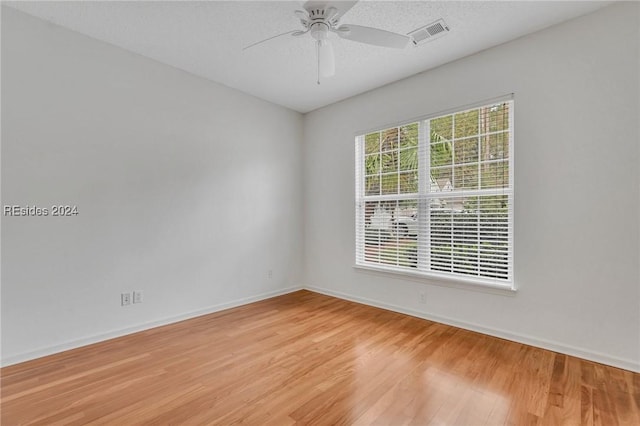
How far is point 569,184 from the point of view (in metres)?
2.44

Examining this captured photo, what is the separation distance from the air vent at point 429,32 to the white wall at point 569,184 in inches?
23.8

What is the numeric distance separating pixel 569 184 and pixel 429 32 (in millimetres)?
1740

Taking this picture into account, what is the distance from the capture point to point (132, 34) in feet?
8.64

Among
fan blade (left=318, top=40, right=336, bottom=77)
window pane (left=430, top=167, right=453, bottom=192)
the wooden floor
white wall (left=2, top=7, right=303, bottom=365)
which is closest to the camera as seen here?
the wooden floor

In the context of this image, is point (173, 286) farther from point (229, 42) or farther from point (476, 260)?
point (476, 260)

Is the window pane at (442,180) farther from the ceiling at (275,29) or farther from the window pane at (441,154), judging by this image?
the ceiling at (275,29)

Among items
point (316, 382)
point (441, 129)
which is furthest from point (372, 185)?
point (316, 382)

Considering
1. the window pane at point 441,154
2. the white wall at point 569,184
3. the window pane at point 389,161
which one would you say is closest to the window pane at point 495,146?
the white wall at point 569,184

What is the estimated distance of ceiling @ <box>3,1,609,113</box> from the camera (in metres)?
2.28

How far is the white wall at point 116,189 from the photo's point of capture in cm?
236

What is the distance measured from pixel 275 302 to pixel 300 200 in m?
1.59

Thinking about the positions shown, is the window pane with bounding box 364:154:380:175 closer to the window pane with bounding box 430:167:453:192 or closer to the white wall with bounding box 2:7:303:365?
the window pane with bounding box 430:167:453:192

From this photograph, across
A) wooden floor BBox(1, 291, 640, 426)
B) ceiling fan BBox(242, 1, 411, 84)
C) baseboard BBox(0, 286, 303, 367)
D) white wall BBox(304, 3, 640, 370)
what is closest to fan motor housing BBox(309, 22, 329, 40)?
ceiling fan BBox(242, 1, 411, 84)

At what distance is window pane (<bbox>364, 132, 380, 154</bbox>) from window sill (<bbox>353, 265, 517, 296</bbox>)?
1.52m
